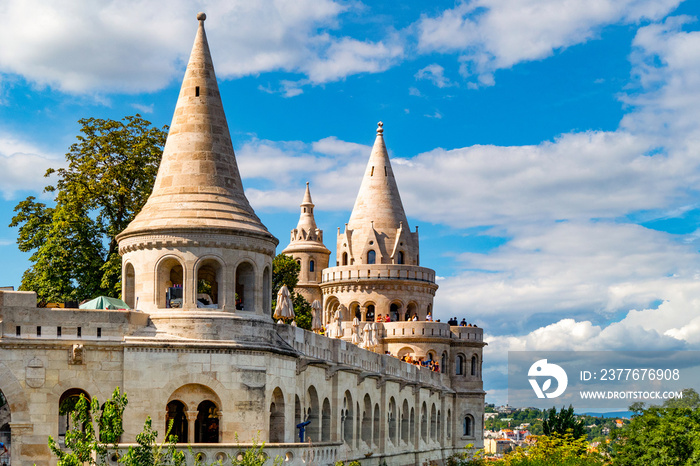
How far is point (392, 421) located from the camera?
6056 centimetres

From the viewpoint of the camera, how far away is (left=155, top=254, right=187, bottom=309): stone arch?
36812 mm

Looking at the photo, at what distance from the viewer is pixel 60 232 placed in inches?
2031

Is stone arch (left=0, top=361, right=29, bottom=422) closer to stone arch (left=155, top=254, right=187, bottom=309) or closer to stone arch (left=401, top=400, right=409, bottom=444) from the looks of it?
stone arch (left=155, top=254, right=187, bottom=309)

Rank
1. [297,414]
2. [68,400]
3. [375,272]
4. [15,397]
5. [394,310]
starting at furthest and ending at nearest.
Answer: [394,310] < [375,272] < [297,414] < [68,400] < [15,397]

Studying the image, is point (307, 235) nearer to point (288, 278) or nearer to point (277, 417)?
point (288, 278)

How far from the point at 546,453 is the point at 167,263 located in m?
35.5

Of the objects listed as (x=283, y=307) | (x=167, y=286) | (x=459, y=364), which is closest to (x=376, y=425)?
(x=283, y=307)

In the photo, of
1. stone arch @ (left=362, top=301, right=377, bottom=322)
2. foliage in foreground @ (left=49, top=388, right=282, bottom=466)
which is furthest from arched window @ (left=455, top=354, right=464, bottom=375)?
foliage in foreground @ (left=49, top=388, right=282, bottom=466)

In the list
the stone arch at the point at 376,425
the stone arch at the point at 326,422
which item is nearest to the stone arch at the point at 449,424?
the stone arch at the point at 376,425

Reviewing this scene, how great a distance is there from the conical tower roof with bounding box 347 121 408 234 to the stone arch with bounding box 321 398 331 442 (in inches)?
1278

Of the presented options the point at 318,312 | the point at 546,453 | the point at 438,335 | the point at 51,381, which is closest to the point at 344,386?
the point at 318,312

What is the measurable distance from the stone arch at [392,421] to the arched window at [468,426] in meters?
20.6

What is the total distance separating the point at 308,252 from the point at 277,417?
44.7 m

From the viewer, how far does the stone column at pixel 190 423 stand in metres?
35.4
